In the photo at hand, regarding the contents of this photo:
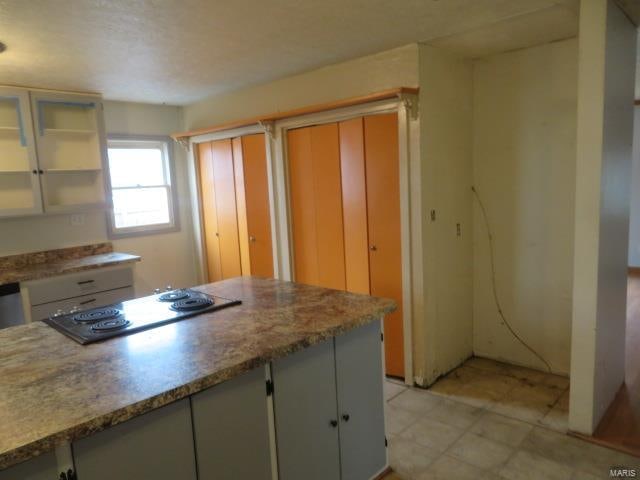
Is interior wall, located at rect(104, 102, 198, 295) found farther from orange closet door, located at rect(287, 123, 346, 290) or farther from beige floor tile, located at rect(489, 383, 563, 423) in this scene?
beige floor tile, located at rect(489, 383, 563, 423)

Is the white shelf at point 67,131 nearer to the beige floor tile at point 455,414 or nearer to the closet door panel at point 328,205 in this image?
the closet door panel at point 328,205

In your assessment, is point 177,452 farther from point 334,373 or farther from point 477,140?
point 477,140

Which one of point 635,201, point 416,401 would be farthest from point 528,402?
point 635,201

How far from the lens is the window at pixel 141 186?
439 cm

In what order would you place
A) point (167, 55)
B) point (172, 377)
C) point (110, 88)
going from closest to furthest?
1. point (172, 377)
2. point (167, 55)
3. point (110, 88)

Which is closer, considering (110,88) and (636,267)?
(110,88)

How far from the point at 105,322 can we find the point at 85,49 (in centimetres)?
179

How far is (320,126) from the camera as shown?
3490 millimetres

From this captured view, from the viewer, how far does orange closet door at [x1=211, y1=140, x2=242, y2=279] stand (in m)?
4.38

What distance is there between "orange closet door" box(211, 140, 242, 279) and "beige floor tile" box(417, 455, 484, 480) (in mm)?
2716

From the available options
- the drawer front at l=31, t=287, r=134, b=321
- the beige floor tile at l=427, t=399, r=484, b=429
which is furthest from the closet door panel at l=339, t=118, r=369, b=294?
the drawer front at l=31, t=287, r=134, b=321

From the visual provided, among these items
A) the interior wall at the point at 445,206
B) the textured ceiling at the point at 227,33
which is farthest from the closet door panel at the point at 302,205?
the interior wall at the point at 445,206

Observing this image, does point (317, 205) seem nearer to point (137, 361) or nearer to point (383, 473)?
point (383, 473)

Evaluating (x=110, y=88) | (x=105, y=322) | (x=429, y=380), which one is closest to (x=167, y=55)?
(x=110, y=88)
